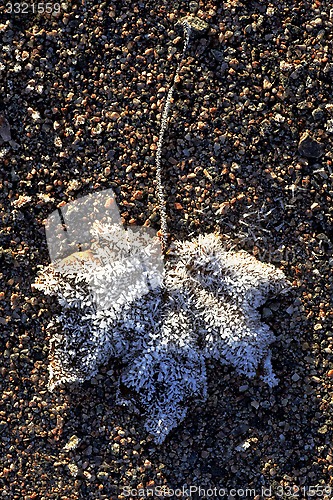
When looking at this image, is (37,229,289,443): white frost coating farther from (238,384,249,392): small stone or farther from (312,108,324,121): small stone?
(312,108,324,121): small stone

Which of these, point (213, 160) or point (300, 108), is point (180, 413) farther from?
point (300, 108)

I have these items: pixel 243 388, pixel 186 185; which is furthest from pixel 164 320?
pixel 186 185

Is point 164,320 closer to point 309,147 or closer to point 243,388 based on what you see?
point 243,388

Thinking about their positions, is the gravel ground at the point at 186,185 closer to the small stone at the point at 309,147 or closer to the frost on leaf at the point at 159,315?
the small stone at the point at 309,147

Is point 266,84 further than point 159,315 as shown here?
Yes

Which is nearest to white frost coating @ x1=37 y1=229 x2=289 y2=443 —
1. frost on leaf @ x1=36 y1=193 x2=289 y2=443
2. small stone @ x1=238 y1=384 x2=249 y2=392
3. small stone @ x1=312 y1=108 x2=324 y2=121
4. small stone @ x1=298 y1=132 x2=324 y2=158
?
frost on leaf @ x1=36 y1=193 x2=289 y2=443

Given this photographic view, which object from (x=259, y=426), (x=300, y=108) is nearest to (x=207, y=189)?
(x=300, y=108)

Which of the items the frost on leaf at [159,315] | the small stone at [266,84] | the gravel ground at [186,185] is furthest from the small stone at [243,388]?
the small stone at [266,84]
